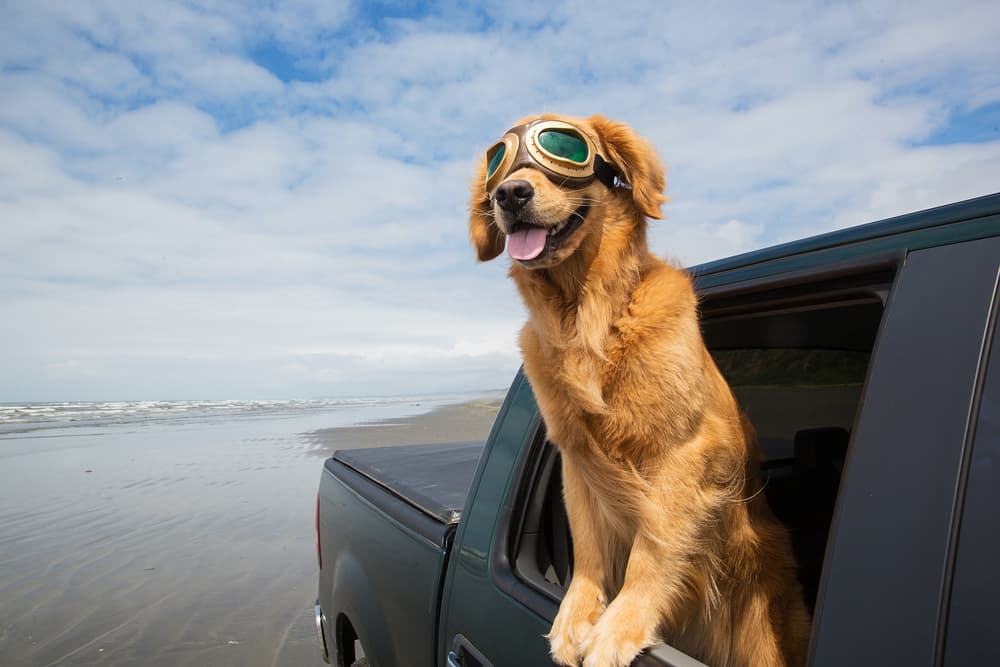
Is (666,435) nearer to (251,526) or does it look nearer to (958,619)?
(958,619)

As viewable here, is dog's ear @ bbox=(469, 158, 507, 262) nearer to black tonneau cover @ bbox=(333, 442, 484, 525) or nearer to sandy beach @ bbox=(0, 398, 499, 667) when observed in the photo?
black tonneau cover @ bbox=(333, 442, 484, 525)

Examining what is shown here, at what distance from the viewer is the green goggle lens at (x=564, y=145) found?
173cm

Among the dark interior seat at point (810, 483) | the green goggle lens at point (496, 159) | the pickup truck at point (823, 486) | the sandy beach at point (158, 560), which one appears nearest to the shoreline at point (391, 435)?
the sandy beach at point (158, 560)

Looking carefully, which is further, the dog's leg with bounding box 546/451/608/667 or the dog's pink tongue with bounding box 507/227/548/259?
the dog's pink tongue with bounding box 507/227/548/259

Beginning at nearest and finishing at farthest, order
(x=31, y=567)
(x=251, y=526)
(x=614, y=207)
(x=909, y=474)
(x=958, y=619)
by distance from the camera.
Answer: (x=958, y=619) < (x=909, y=474) < (x=614, y=207) < (x=31, y=567) < (x=251, y=526)

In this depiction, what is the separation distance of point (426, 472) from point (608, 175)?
1.85 meters

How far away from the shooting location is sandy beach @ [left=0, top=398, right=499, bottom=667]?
4.30 m

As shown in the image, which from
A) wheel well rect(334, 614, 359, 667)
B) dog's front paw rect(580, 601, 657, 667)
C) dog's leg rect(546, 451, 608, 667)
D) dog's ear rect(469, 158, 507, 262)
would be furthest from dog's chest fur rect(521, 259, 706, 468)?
wheel well rect(334, 614, 359, 667)

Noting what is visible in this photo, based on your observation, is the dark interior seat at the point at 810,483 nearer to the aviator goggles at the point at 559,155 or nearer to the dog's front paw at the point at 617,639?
the dog's front paw at the point at 617,639

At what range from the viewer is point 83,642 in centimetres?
432

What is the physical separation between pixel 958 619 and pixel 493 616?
116cm

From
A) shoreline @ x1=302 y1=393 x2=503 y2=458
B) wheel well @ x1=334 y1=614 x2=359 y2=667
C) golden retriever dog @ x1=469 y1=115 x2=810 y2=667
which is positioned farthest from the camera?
shoreline @ x1=302 y1=393 x2=503 y2=458

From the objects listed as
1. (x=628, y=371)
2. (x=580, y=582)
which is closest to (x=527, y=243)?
(x=628, y=371)

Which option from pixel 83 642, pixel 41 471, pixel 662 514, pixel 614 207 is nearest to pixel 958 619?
pixel 662 514
